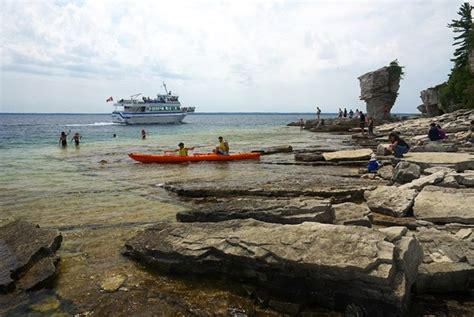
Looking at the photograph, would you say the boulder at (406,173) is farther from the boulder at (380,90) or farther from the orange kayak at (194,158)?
the boulder at (380,90)

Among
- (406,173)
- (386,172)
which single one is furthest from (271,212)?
(386,172)

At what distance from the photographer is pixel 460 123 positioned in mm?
28000

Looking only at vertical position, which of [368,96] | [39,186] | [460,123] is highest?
[368,96]

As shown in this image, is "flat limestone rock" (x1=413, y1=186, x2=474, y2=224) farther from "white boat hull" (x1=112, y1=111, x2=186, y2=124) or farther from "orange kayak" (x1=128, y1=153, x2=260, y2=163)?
"white boat hull" (x1=112, y1=111, x2=186, y2=124)

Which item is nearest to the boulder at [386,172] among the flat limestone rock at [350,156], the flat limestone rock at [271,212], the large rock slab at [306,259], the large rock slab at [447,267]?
the flat limestone rock at [350,156]

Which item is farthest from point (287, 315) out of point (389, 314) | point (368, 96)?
point (368, 96)

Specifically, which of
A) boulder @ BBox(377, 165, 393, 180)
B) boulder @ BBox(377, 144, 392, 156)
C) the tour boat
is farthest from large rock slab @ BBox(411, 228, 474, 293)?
the tour boat

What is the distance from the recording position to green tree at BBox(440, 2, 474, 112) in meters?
42.0

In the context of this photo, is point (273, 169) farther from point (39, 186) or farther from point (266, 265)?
point (266, 265)

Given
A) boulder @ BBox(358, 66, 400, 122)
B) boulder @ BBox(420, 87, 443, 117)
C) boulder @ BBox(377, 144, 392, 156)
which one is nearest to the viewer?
boulder @ BBox(377, 144, 392, 156)

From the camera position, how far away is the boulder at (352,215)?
7070 mm

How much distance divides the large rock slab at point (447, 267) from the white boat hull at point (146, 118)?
86.0 meters

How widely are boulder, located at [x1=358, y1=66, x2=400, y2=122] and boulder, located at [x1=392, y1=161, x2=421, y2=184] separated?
4999 cm

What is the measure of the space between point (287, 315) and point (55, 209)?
9080 mm
